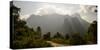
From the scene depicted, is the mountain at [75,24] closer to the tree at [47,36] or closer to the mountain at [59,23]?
the mountain at [59,23]

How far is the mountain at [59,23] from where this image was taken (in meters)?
2.53

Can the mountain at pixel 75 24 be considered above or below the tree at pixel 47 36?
above

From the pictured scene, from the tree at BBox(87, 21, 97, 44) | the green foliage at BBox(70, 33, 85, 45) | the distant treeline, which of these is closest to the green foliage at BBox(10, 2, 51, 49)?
the distant treeline

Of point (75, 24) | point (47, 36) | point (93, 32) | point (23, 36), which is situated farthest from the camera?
point (93, 32)

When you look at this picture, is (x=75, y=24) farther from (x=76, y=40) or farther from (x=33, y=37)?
(x=33, y=37)

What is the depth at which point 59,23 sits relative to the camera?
8.69 feet

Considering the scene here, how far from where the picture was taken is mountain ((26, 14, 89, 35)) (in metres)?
2.53

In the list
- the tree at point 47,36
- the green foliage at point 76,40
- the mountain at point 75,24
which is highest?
the mountain at point 75,24

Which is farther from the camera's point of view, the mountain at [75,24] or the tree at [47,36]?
the mountain at [75,24]

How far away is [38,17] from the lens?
8.34 feet

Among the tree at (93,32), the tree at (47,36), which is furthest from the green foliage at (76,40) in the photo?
the tree at (47,36)

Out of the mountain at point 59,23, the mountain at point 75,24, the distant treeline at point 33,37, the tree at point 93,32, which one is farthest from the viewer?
the tree at point 93,32

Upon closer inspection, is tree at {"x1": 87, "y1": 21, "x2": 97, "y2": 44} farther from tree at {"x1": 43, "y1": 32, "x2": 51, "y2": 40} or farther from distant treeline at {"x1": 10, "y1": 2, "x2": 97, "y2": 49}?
tree at {"x1": 43, "y1": 32, "x2": 51, "y2": 40}

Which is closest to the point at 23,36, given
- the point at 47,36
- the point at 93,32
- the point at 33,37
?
the point at 33,37
